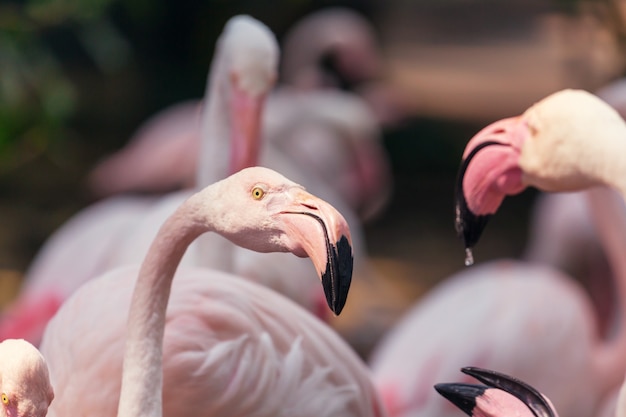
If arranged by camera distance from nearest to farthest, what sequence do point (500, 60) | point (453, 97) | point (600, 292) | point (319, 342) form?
1. point (319, 342)
2. point (600, 292)
3. point (453, 97)
4. point (500, 60)

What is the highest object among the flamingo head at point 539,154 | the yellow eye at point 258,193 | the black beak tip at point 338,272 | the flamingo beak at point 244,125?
the flamingo beak at point 244,125

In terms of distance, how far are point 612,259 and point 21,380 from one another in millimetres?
2499

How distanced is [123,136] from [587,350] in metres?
5.61

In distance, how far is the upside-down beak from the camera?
1.64 meters

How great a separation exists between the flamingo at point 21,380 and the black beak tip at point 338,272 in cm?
43

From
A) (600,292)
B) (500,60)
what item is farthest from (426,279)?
(500,60)

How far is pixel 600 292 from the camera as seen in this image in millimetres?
5223

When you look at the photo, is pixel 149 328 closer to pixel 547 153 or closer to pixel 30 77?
pixel 547 153

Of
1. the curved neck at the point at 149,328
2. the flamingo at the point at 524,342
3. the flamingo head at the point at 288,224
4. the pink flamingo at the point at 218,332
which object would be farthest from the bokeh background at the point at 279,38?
the flamingo head at the point at 288,224

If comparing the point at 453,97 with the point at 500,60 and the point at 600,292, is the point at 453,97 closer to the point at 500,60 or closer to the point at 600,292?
the point at 500,60

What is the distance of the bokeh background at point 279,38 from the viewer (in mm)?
5039

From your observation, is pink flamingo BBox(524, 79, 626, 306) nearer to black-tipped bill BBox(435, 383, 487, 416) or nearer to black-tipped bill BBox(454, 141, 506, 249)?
black-tipped bill BBox(454, 141, 506, 249)

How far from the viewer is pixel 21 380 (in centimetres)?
166

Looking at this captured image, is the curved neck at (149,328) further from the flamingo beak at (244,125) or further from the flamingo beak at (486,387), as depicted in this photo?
the flamingo beak at (244,125)
